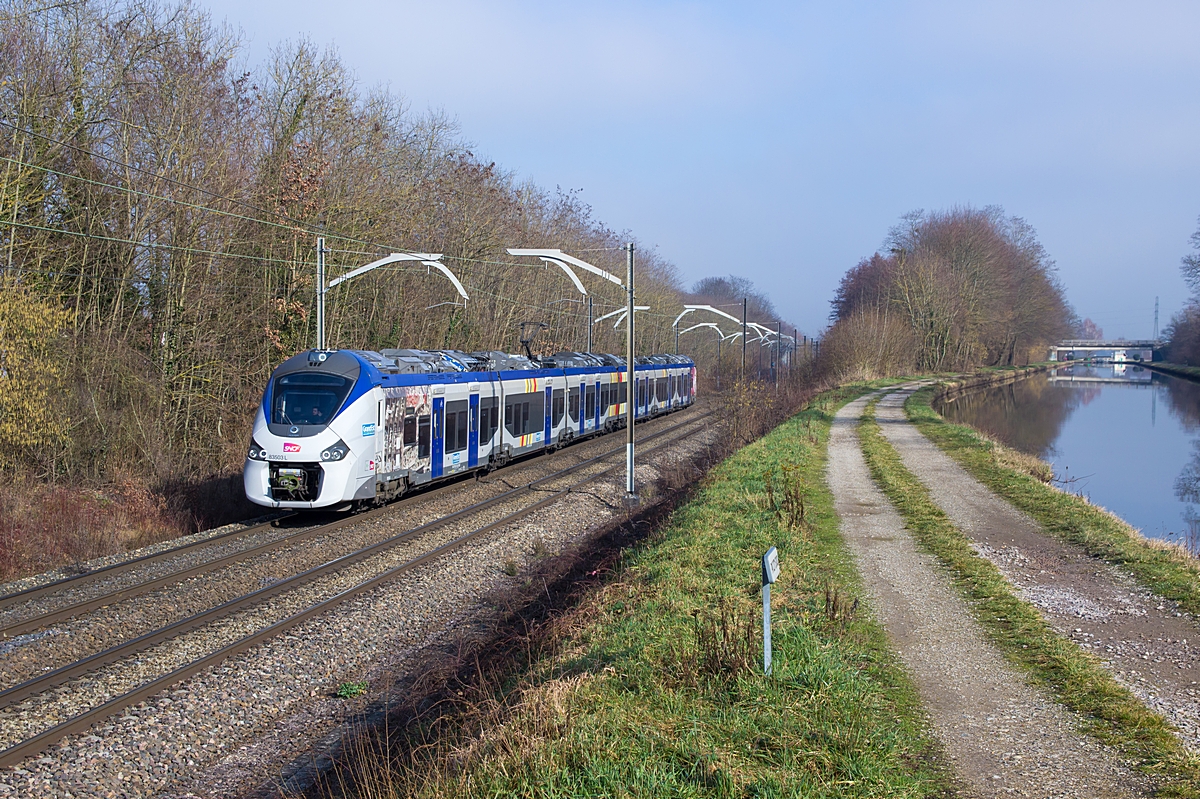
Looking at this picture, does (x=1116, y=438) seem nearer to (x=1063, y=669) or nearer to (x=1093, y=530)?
(x=1093, y=530)

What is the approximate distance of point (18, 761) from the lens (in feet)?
21.5

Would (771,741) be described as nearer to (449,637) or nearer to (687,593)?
(687,593)

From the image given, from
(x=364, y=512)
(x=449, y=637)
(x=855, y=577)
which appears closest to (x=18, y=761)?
(x=449, y=637)

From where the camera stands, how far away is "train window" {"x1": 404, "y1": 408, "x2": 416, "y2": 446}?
53.5 feet

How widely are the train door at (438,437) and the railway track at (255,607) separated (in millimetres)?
713

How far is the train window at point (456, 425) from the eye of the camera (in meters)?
18.3

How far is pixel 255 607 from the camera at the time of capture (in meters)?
10.3

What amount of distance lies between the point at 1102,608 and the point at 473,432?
13585mm

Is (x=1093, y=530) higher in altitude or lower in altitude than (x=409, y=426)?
lower

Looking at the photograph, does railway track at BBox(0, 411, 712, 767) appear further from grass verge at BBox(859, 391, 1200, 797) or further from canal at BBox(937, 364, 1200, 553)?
canal at BBox(937, 364, 1200, 553)

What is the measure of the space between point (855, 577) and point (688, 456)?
52.4 ft

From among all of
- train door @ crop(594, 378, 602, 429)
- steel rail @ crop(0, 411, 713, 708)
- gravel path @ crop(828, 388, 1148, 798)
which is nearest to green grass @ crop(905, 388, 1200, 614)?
gravel path @ crop(828, 388, 1148, 798)

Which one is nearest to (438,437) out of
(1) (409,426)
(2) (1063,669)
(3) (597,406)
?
A: (1) (409,426)

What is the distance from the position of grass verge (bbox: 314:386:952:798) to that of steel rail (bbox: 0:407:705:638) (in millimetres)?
4771
